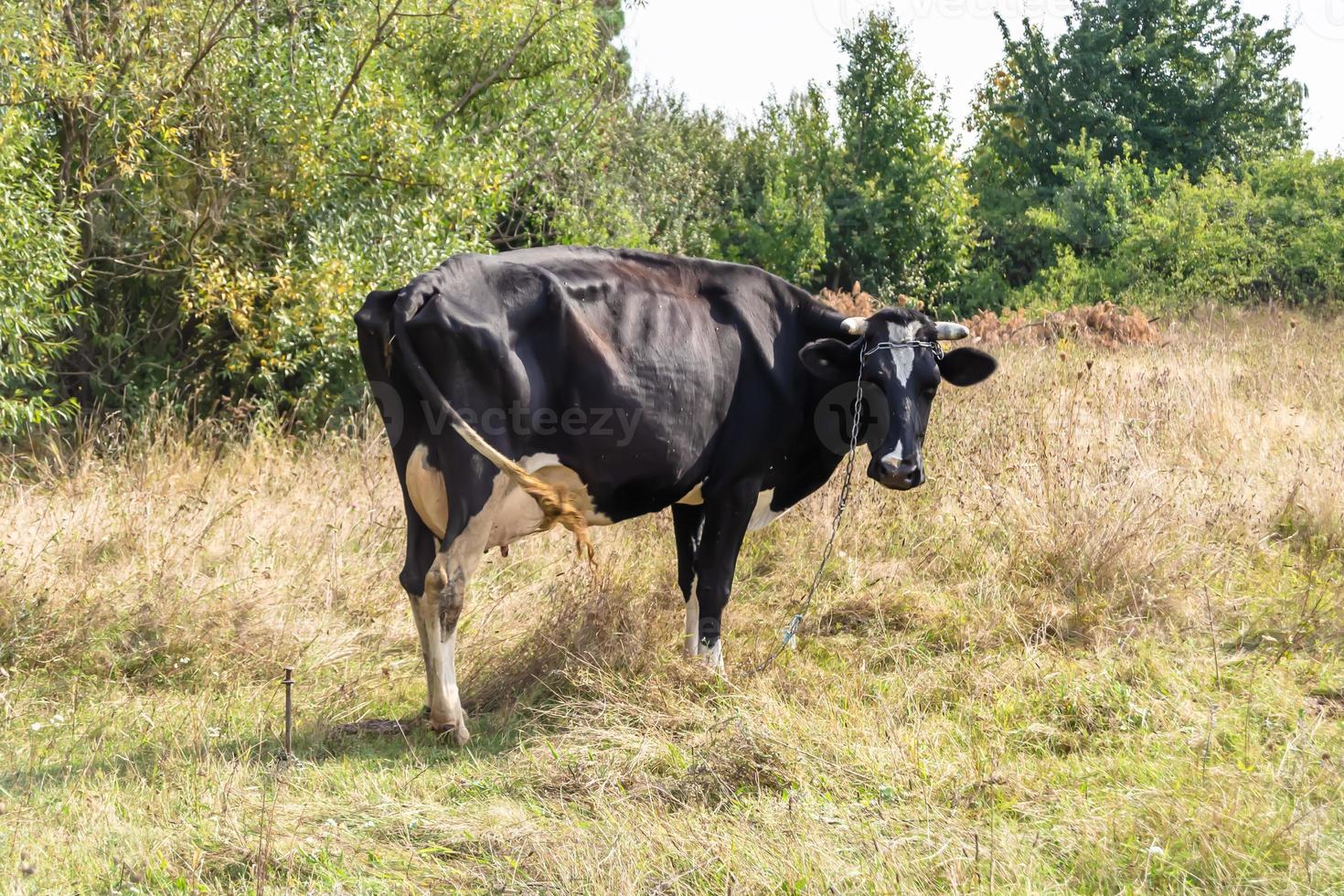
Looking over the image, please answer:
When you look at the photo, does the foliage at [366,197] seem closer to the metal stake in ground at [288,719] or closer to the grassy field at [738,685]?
the grassy field at [738,685]

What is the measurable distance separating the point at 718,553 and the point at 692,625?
0.43 m

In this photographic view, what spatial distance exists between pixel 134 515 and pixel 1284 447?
7.73 m

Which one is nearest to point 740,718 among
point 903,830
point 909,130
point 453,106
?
point 903,830

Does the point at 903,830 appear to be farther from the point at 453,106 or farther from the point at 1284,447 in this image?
the point at 453,106

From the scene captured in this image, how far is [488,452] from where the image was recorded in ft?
15.9

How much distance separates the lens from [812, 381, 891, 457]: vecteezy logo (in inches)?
233

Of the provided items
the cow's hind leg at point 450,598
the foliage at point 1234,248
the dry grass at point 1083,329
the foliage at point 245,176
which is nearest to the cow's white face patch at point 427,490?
the cow's hind leg at point 450,598

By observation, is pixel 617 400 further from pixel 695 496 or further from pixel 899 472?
pixel 899 472

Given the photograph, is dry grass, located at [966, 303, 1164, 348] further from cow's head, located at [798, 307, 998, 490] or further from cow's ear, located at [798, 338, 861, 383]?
cow's ear, located at [798, 338, 861, 383]

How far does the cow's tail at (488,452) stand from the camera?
4.86 m

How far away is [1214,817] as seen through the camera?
377cm

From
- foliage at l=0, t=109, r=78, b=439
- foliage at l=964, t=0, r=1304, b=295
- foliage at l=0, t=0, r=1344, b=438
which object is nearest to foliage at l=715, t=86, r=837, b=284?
foliage at l=0, t=0, r=1344, b=438

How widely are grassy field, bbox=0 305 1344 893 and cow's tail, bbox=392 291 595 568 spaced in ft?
2.52

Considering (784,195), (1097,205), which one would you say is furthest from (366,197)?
(1097,205)
